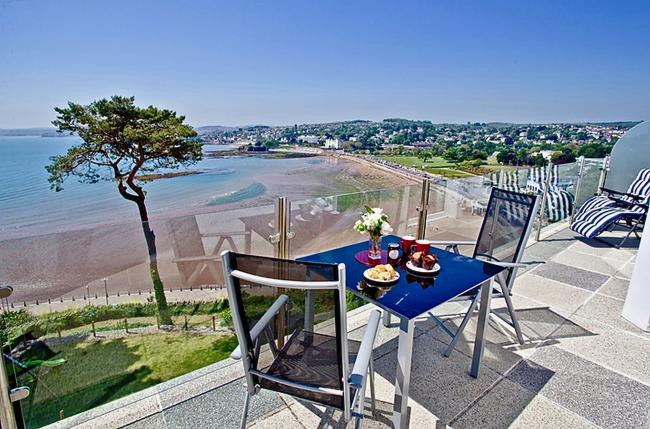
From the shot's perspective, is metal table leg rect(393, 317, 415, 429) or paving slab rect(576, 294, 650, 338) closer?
metal table leg rect(393, 317, 415, 429)

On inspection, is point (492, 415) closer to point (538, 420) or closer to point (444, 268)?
point (538, 420)

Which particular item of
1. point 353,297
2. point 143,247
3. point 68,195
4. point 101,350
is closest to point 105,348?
point 101,350

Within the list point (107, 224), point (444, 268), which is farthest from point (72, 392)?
point (444, 268)

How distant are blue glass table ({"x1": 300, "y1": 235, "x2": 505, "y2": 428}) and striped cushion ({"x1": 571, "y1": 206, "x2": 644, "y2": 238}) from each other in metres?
3.64

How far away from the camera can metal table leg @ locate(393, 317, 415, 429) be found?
1.49m

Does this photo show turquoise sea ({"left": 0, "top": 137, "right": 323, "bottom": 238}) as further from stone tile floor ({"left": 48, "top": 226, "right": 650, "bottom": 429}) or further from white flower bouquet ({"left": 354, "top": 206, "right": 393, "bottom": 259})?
white flower bouquet ({"left": 354, "top": 206, "right": 393, "bottom": 259})

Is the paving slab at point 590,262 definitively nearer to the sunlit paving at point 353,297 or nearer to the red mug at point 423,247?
the sunlit paving at point 353,297

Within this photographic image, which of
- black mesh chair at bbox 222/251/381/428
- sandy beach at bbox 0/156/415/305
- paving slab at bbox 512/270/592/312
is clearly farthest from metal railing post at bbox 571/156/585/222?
black mesh chair at bbox 222/251/381/428

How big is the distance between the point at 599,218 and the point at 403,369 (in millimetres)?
4813

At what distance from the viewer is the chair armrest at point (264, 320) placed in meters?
1.36

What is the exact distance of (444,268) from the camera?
2.05 metres

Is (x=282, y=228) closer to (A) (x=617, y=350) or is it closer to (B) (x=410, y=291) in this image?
(B) (x=410, y=291)

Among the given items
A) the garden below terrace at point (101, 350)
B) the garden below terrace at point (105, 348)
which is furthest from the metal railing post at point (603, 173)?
the garden below terrace at point (101, 350)

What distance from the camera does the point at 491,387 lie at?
2.02 metres
